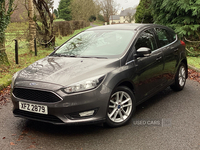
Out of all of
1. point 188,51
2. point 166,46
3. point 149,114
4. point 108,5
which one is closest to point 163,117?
point 149,114

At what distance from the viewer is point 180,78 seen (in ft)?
21.2

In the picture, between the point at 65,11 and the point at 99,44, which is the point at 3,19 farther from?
the point at 65,11

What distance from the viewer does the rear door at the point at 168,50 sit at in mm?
5582

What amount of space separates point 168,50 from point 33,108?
343cm

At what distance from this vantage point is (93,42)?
16.7 ft

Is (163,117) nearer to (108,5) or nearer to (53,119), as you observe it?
(53,119)

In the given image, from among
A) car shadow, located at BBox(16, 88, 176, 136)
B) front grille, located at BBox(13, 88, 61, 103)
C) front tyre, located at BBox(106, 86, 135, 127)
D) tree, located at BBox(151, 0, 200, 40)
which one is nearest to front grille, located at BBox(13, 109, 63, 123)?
front grille, located at BBox(13, 88, 61, 103)

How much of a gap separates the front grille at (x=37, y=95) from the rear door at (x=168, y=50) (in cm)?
286

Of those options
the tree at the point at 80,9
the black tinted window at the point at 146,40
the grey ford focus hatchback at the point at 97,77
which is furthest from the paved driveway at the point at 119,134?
the tree at the point at 80,9

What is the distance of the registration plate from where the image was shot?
12.1 ft

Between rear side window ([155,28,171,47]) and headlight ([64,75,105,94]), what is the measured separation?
2331mm

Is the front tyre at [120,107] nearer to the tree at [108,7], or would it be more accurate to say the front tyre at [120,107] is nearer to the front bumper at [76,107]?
the front bumper at [76,107]

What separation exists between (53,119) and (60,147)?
0.44 meters

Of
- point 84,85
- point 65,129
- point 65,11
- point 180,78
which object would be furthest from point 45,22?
point 65,11
